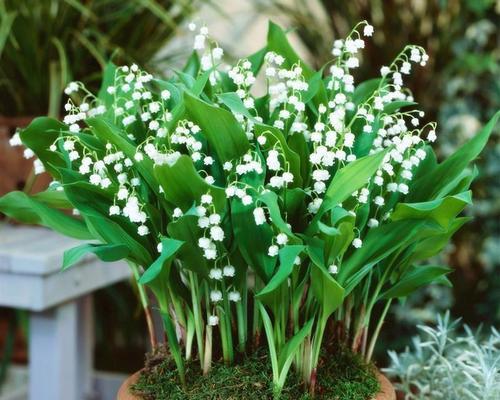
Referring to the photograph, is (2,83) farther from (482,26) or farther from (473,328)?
(473,328)

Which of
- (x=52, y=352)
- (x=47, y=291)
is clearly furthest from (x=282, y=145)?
(x=52, y=352)

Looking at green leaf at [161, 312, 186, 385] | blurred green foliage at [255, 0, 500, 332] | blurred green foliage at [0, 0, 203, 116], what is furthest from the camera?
blurred green foliage at [255, 0, 500, 332]

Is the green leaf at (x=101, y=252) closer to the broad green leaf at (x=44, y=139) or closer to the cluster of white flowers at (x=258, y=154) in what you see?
the cluster of white flowers at (x=258, y=154)

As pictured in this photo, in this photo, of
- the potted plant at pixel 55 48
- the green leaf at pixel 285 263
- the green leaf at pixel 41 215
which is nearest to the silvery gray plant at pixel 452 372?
the green leaf at pixel 285 263

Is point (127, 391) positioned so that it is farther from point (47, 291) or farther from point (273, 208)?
point (47, 291)

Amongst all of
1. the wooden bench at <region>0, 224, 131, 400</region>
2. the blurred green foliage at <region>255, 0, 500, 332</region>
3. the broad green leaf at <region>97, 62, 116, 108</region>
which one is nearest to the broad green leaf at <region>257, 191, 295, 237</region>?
the broad green leaf at <region>97, 62, 116, 108</region>

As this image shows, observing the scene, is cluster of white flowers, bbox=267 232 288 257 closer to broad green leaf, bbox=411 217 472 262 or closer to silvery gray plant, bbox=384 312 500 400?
broad green leaf, bbox=411 217 472 262
